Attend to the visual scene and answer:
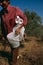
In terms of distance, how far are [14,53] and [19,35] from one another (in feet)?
1.42

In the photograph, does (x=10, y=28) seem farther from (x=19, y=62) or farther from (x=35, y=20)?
(x=35, y=20)

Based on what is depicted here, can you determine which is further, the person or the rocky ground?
the rocky ground

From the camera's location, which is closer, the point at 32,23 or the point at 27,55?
the point at 27,55

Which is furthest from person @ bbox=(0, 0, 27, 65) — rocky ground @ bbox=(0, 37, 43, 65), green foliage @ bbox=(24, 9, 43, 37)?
green foliage @ bbox=(24, 9, 43, 37)

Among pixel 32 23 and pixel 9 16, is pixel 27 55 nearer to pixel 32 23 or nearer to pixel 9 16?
pixel 9 16

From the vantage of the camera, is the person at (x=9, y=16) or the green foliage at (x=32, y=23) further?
the green foliage at (x=32, y=23)

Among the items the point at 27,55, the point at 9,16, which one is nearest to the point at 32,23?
the point at 27,55

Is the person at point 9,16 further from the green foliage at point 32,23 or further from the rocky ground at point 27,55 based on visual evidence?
the green foliage at point 32,23

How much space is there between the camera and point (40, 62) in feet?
19.8

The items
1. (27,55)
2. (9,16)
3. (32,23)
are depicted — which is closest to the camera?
(9,16)

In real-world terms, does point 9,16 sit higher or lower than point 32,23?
higher

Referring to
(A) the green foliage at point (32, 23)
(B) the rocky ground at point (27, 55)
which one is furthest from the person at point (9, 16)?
(A) the green foliage at point (32, 23)

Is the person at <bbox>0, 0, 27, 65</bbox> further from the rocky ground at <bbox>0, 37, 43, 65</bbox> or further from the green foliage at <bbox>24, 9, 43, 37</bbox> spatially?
the green foliage at <bbox>24, 9, 43, 37</bbox>

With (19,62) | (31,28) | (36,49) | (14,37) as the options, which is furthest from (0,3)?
(31,28)
